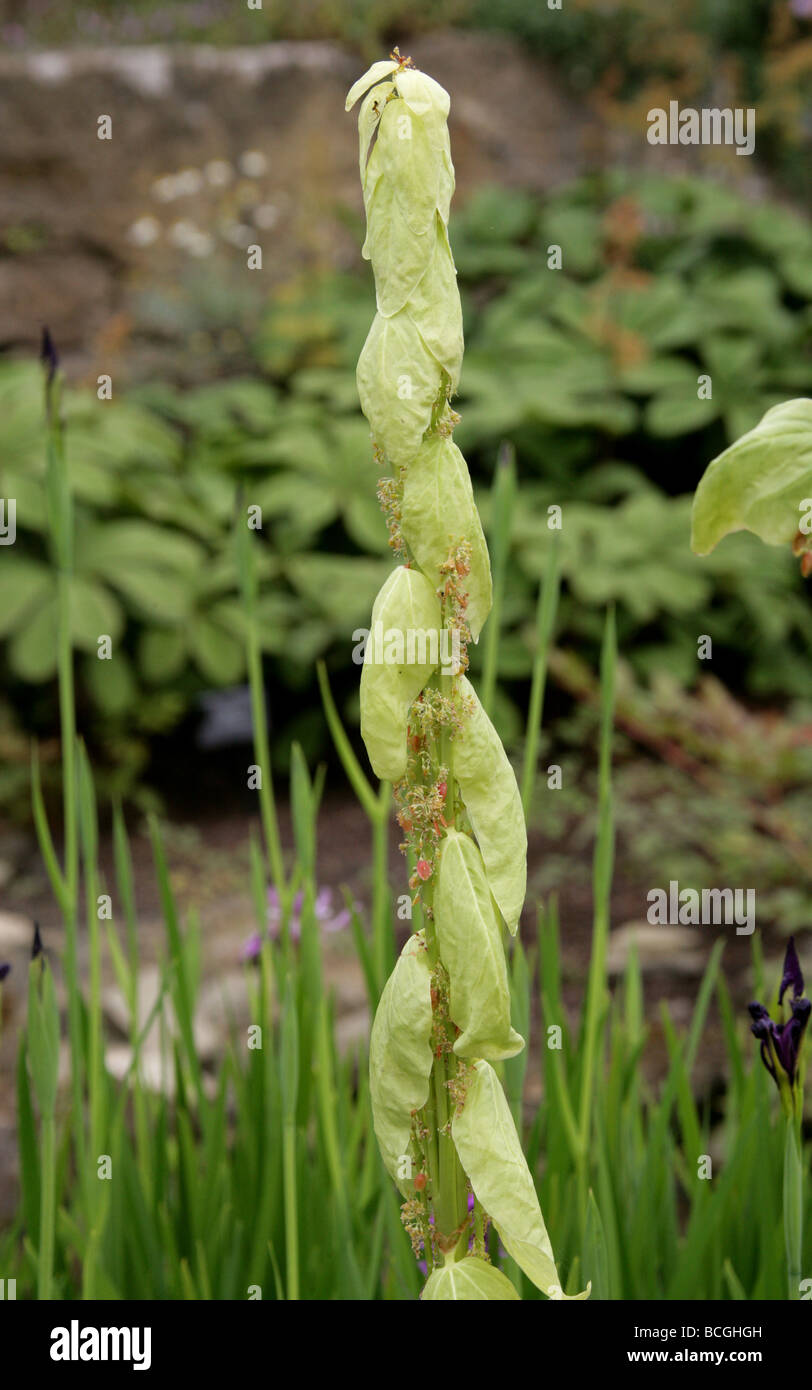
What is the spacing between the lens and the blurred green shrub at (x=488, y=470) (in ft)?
10.2

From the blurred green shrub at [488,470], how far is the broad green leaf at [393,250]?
2.32 m

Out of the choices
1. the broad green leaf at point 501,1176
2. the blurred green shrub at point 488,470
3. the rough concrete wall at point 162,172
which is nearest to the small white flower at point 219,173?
the rough concrete wall at point 162,172

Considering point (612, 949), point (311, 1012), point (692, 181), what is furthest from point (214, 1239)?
point (692, 181)

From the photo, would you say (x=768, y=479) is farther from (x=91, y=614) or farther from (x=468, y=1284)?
(x=91, y=614)

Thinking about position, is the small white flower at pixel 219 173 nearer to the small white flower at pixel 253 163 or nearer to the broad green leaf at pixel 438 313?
the small white flower at pixel 253 163

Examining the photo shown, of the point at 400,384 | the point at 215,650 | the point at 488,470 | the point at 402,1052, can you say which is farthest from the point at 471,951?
the point at 488,470

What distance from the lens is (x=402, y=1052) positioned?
26.1 inches

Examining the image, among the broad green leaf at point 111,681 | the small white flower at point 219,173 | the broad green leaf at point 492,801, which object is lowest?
the broad green leaf at point 492,801

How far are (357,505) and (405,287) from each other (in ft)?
8.43

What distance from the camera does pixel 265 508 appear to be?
3227 mm

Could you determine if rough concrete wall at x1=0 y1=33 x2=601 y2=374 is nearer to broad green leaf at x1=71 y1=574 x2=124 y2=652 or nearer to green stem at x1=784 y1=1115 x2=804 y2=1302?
broad green leaf at x1=71 y1=574 x2=124 y2=652

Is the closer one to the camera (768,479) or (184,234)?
(768,479)

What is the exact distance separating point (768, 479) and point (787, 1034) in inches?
13.4

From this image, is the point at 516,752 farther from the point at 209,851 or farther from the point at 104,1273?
the point at 104,1273
